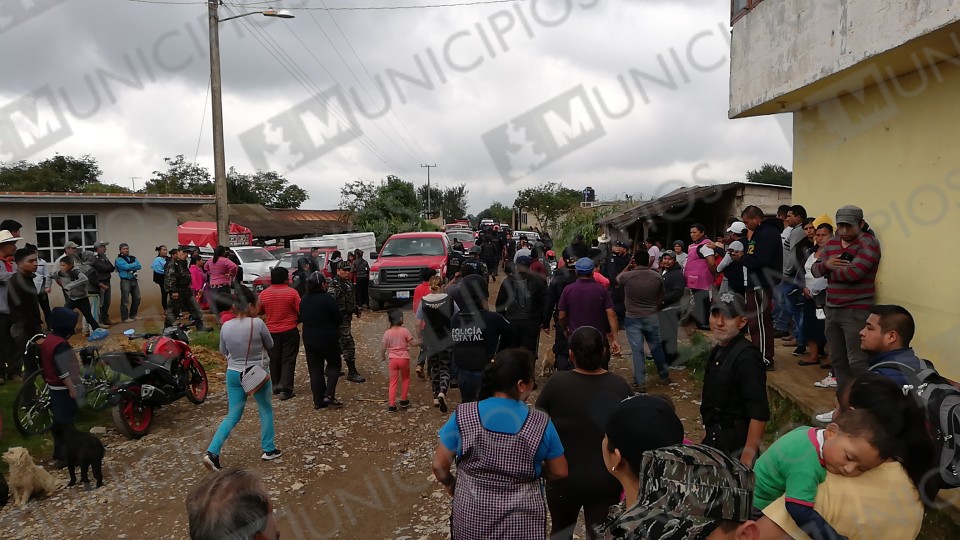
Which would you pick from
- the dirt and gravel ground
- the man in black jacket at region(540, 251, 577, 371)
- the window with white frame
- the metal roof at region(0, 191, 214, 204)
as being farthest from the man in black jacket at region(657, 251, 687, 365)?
the window with white frame

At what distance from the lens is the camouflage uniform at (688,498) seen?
146 cm

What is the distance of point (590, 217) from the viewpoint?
29.9 metres

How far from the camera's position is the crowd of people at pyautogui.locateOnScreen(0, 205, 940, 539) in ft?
5.60

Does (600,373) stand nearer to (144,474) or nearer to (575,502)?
(575,502)

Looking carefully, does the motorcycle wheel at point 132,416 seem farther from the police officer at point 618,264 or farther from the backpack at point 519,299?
the police officer at point 618,264

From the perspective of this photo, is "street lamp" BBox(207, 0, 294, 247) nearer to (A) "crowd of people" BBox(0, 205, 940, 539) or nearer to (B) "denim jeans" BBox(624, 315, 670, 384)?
(A) "crowd of people" BBox(0, 205, 940, 539)

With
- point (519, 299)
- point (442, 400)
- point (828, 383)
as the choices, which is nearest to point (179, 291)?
point (442, 400)

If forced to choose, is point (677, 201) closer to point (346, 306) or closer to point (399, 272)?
point (399, 272)

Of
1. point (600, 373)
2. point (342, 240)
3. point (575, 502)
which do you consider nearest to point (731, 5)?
point (600, 373)

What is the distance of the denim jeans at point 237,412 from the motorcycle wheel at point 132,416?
4.34ft

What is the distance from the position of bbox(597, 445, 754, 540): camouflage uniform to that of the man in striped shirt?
3844 mm

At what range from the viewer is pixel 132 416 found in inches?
247

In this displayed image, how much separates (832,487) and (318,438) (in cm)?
524

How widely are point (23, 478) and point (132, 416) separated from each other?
4.83ft
